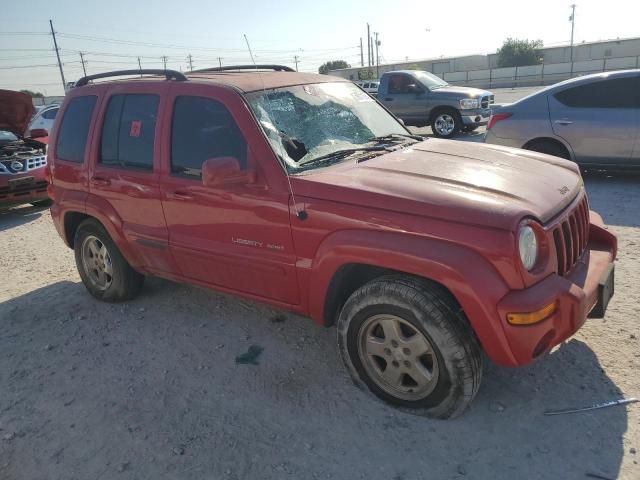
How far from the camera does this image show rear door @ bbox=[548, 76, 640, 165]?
7.25m

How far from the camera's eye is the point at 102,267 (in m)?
4.89

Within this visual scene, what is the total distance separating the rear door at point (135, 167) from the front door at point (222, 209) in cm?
14

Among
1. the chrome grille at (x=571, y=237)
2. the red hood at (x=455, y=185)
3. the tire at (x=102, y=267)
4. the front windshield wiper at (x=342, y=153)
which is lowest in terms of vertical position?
the tire at (x=102, y=267)

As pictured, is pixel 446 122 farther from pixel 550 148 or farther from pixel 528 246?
pixel 528 246

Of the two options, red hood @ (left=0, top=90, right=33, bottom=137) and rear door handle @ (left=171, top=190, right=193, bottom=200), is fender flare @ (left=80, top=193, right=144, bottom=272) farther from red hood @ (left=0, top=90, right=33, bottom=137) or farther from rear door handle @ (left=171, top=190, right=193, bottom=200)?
red hood @ (left=0, top=90, right=33, bottom=137)

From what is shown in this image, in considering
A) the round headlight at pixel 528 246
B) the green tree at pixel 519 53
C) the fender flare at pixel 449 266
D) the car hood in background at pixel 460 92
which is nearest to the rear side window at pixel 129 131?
the fender flare at pixel 449 266

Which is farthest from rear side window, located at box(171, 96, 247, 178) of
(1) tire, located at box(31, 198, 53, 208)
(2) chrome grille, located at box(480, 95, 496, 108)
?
(2) chrome grille, located at box(480, 95, 496, 108)

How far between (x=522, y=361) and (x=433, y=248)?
0.72 metres

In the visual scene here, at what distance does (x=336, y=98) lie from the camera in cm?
406

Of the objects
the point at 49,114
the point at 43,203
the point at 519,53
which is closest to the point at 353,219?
the point at 43,203

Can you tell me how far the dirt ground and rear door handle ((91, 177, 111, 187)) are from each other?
115 centimetres

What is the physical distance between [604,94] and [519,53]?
61391 mm

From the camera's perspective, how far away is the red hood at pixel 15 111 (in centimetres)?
1002

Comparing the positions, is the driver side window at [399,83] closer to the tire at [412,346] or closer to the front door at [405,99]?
the front door at [405,99]
